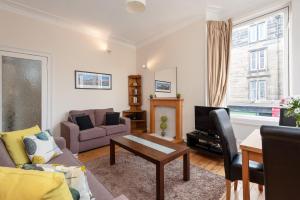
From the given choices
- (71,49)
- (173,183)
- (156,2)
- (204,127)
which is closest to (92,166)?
(173,183)

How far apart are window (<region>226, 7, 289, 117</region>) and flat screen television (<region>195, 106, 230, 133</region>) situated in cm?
64

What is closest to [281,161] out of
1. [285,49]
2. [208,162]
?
[208,162]

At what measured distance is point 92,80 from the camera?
4.16 m

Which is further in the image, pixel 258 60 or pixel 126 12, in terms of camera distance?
pixel 126 12

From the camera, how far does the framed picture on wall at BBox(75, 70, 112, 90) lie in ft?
12.9

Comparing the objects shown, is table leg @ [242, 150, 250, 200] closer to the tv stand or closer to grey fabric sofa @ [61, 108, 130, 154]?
the tv stand

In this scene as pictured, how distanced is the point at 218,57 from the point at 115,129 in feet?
8.98

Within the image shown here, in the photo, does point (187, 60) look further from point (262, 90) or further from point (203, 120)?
point (262, 90)

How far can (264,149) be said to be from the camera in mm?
893

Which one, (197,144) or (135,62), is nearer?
(197,144)

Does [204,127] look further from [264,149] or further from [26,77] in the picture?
[26,77]

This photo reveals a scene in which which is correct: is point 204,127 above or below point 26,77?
below

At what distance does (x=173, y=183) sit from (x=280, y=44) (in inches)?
116

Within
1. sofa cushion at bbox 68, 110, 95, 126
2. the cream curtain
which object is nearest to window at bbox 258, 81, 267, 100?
the cream curtain
